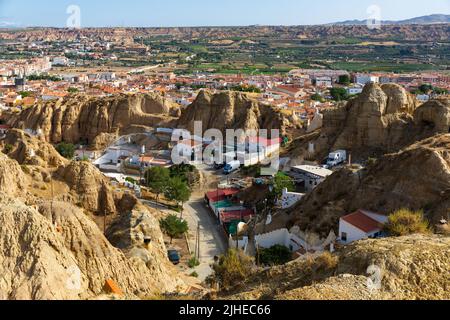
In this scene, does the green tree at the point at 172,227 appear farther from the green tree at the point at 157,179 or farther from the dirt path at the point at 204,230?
the green tree at the point at 157,179

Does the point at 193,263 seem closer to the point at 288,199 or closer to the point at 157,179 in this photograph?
the point at 288,199

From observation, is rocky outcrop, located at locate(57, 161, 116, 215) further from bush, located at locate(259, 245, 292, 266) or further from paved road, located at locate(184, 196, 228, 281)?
bush, located at locate(259, 245, 292, 266)

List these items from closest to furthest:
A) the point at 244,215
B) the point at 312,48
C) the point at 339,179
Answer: the point at 339,179 → the point at 244,215 → the point at 312,48

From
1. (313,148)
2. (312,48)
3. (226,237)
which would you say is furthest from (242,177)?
(312,48)

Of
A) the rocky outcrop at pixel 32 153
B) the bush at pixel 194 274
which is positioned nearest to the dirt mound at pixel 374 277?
the bush at pixel 194 274

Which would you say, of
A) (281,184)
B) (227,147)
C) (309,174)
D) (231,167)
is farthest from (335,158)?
(227,147)

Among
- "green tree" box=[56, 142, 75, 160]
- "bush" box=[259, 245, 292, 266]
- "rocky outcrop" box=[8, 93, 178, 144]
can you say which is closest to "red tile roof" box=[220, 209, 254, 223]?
"bush" box=[259, 245, 292, 266]

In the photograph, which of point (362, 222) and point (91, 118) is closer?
point (362, 222)

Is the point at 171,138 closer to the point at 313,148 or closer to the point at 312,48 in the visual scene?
the point at 313,148
